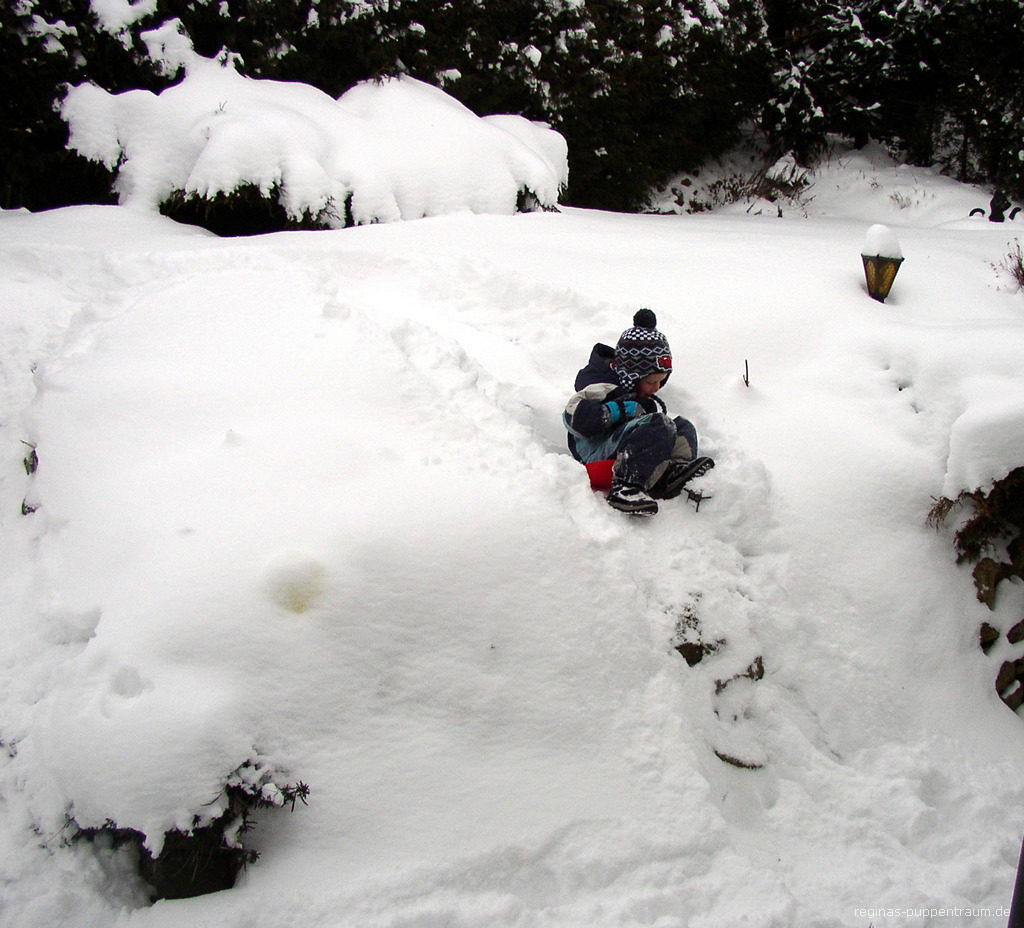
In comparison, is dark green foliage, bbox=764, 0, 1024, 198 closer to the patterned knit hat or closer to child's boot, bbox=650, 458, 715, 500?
the patterned knit hat

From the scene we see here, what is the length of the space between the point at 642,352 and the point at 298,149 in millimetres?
3557

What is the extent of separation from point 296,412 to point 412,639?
1.13 meters

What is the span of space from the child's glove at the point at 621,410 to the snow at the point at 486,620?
0.37m

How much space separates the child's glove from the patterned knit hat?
11 cm

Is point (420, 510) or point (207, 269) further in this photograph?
point (207, 269)

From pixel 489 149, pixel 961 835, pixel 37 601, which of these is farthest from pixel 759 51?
pixel 37 601

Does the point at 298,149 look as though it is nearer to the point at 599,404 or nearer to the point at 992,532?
the point at 599,404

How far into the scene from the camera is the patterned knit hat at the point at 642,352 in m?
3.00

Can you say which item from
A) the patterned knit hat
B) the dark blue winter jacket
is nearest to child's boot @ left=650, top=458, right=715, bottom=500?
the dark blue winter jacket

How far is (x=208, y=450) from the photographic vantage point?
2.60 m

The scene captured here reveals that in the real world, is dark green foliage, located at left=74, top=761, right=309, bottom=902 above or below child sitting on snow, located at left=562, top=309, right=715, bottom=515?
below

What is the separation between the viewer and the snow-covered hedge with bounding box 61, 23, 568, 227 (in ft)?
16.6

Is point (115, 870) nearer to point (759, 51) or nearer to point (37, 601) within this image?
point (37, 601)

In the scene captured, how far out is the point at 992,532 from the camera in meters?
2.92
